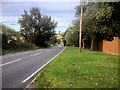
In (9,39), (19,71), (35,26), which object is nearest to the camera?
(19,71)

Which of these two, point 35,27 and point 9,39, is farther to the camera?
point 35,27

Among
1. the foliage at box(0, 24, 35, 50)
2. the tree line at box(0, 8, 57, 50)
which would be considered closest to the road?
the foliage at box(0, 24, 35, 50)

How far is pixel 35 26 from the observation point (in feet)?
127

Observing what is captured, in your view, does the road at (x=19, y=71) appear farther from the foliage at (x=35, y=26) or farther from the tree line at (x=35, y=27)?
the foliage at (x=35, y=26)

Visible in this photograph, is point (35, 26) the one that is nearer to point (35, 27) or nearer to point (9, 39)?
point (35, 27)

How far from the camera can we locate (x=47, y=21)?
132ft

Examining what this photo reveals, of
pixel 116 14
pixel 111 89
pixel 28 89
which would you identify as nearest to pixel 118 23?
pixel 116 14

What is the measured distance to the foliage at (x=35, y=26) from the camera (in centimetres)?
3762

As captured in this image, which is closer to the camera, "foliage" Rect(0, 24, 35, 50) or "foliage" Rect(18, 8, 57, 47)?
"foliage" Rect(0, 24, 35, 50)

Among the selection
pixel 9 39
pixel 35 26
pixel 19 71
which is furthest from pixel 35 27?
pixel 19 71

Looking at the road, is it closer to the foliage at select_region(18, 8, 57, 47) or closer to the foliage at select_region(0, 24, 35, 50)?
the foliage at select_region(0, 24, 35, 50)

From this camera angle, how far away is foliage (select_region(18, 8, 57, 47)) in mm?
37625

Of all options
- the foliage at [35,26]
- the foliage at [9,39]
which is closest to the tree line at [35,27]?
the foliage at [35,26]

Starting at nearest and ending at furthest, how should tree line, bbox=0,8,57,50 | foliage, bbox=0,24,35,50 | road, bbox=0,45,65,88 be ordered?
road, bbox=0,45,65,88, foliage, bbox=0,24,35,50, tree line, bbox=0,8,57,50
